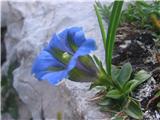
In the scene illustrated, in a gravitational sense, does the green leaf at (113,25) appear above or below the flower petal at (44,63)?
above

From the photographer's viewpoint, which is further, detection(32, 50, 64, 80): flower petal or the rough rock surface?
the rough rock surface

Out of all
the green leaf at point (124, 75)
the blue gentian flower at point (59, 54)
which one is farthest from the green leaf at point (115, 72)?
the blue gentian flower at point (59, 54)

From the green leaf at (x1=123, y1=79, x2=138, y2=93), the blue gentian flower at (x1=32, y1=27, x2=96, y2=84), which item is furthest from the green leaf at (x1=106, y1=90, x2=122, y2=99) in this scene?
the blue gentian flower at (x1=32, y1=27, x2=96, y2=84)

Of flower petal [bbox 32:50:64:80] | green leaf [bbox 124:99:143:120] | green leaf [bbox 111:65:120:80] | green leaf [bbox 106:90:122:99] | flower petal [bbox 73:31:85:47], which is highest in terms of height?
flower petal [bbox 73:31:85:47]

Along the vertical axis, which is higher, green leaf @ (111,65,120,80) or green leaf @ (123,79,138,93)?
green leaf @ (111,65,120,80)

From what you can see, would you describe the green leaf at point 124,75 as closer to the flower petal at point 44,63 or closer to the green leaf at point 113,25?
the green leaf at point 113,25

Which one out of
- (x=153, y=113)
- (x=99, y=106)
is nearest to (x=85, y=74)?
(x=99, y=106)

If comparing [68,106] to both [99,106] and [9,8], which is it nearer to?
[99,106]

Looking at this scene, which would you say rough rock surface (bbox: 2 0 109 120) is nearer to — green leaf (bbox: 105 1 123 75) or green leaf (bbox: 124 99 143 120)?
green leaf (bbox: 124 99 143 120)
